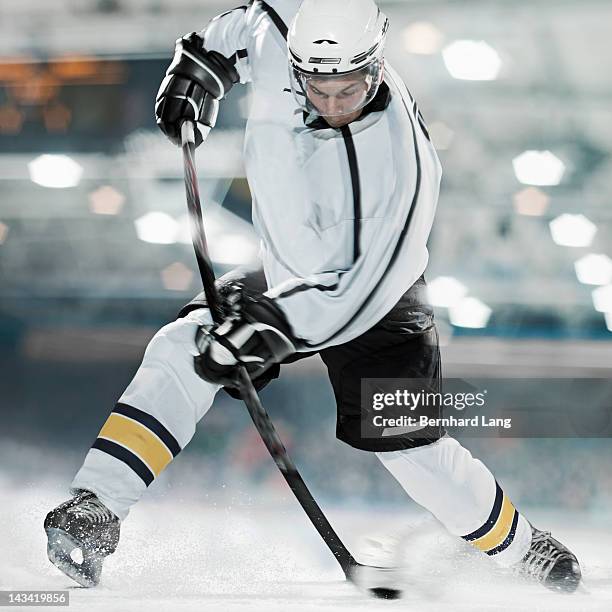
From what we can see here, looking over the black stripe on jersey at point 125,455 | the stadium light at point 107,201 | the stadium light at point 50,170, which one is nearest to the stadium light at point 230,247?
the stadium light at point 107,201

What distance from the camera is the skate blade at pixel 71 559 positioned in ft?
4.44

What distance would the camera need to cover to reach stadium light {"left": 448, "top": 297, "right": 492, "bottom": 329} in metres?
2.11

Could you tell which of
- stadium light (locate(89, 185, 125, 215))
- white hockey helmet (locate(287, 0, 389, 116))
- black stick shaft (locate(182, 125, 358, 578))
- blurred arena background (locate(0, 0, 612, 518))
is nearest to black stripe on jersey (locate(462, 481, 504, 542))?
black stick shaft (locate(182, 125, 358, 578))

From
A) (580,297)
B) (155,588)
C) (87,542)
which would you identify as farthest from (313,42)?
(580,297)

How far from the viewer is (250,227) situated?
2.08 metres

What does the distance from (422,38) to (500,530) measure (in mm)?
1210

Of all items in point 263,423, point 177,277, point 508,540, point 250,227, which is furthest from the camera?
point 177,277

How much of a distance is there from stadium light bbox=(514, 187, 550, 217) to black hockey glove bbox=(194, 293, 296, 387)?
1.01 meters

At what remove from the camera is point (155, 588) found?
1.53m

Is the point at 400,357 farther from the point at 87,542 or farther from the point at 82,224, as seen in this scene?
the point at 82,224

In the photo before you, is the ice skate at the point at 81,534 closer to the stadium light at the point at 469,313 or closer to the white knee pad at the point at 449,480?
the white knee pad at the point at 449,480

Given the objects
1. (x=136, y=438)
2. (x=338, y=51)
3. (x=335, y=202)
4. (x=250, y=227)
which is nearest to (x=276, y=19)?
(x=338, y=51)

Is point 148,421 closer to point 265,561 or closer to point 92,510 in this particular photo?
point 92,510

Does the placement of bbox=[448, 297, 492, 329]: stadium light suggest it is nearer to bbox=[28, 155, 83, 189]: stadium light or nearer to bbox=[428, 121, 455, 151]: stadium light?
bbox=[428, 121, 455, 151]: stadium light
